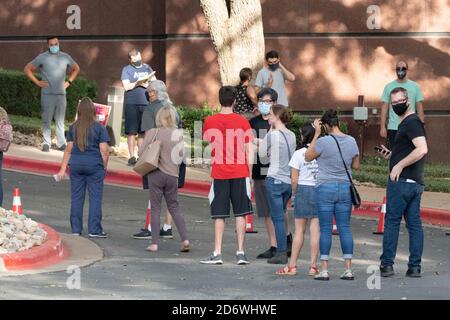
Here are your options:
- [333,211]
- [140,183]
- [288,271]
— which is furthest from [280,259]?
[140,183]

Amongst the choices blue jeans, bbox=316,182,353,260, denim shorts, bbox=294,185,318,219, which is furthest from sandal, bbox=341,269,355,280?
denim shorts, bbox=294,185,318,219

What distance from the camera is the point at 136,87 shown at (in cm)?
2116

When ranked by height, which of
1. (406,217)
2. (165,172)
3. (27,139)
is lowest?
(406,217)

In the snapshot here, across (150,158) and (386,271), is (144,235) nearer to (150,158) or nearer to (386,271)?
(150,158)

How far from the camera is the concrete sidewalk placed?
18938 mm

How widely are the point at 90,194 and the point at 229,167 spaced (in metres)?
2.42

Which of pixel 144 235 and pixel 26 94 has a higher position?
pixel 26 94

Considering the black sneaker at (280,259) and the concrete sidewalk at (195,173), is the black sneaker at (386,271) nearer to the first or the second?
the black sneaker at (280,259)

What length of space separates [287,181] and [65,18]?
1414 centimetres

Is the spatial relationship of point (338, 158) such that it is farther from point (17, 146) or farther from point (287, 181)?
point (17, 146)

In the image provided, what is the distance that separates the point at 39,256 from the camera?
44.7ft

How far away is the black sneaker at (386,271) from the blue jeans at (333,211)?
0.43 metres

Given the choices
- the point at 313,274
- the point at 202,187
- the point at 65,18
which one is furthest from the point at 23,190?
the point at 65,18

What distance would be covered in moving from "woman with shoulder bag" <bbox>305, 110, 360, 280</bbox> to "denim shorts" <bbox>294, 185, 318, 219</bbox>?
12.4 inches
